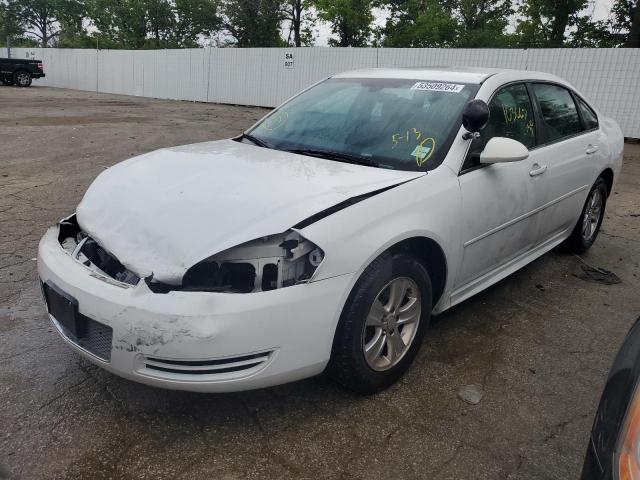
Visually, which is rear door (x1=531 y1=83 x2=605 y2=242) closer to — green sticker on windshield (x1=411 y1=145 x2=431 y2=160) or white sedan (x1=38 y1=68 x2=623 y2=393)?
white sedan (x1=38 y1=68 x2=623 y2=393)

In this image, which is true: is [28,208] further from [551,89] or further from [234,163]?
[551,89]

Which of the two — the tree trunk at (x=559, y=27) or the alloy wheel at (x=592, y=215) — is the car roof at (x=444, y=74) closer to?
the alloy wheel at (x=592, y=215)

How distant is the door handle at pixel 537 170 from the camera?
3.51 meters

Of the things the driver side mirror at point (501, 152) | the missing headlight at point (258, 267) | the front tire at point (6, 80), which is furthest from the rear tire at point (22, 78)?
the missing headlight at point (258, 267)

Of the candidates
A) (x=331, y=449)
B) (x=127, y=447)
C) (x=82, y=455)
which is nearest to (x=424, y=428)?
(x=331, y=449)

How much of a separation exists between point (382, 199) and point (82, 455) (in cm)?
168

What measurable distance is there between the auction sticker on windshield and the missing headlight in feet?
5.45

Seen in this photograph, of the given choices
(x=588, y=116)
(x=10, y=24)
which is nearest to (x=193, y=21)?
(x=10, y=24)

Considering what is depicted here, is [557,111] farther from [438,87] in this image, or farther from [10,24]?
[10,24]

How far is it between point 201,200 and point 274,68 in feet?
62.9

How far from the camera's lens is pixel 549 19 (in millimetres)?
31203

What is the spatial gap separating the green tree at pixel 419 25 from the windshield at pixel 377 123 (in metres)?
33.6

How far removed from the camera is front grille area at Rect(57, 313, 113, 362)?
2188mm

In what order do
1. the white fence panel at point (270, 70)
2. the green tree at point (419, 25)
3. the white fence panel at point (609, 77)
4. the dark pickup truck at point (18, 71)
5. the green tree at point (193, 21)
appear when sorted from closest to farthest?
the white fence panel at point (609, 77) < the white fence panel at point (270, 70) < the dark pickup truck at point (18, 71) < the green tree at point (419, 25) < the green tree at point (193, 21)
